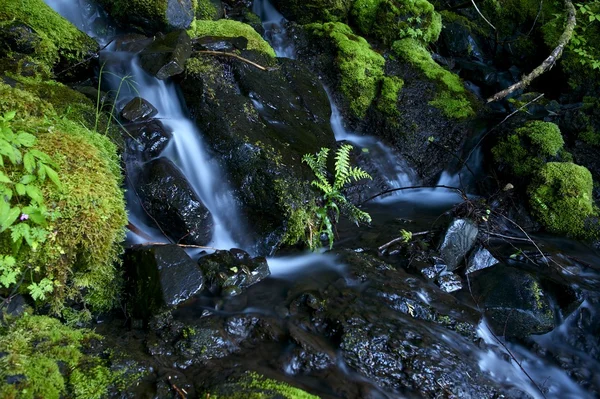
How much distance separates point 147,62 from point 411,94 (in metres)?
4.90

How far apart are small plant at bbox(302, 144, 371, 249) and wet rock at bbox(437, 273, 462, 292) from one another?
116 cm

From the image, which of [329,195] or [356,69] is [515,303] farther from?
[356,69]

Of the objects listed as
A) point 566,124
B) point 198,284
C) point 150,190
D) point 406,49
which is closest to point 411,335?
point 198,284

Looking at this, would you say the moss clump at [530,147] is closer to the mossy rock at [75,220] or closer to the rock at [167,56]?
the rock at [167,56]

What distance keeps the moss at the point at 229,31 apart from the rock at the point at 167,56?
1.09 m

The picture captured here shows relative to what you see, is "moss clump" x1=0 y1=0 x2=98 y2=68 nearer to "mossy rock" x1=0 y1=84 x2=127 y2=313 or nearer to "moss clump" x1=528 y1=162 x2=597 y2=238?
"mossy rock" x1=0 y1=84 x2=127 y2=313

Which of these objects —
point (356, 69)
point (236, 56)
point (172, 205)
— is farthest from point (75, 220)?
point (356, 69)

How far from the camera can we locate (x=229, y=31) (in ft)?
24.0

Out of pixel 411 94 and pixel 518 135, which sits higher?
pixel 411 94

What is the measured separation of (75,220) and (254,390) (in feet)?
6.25

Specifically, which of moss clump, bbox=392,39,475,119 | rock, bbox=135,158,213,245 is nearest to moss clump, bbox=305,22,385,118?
moss clump, bbox=392,39,475,119

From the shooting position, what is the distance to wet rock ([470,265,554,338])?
4.75m

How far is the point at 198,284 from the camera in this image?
392 cm

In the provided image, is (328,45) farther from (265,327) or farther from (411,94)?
(265,327)
